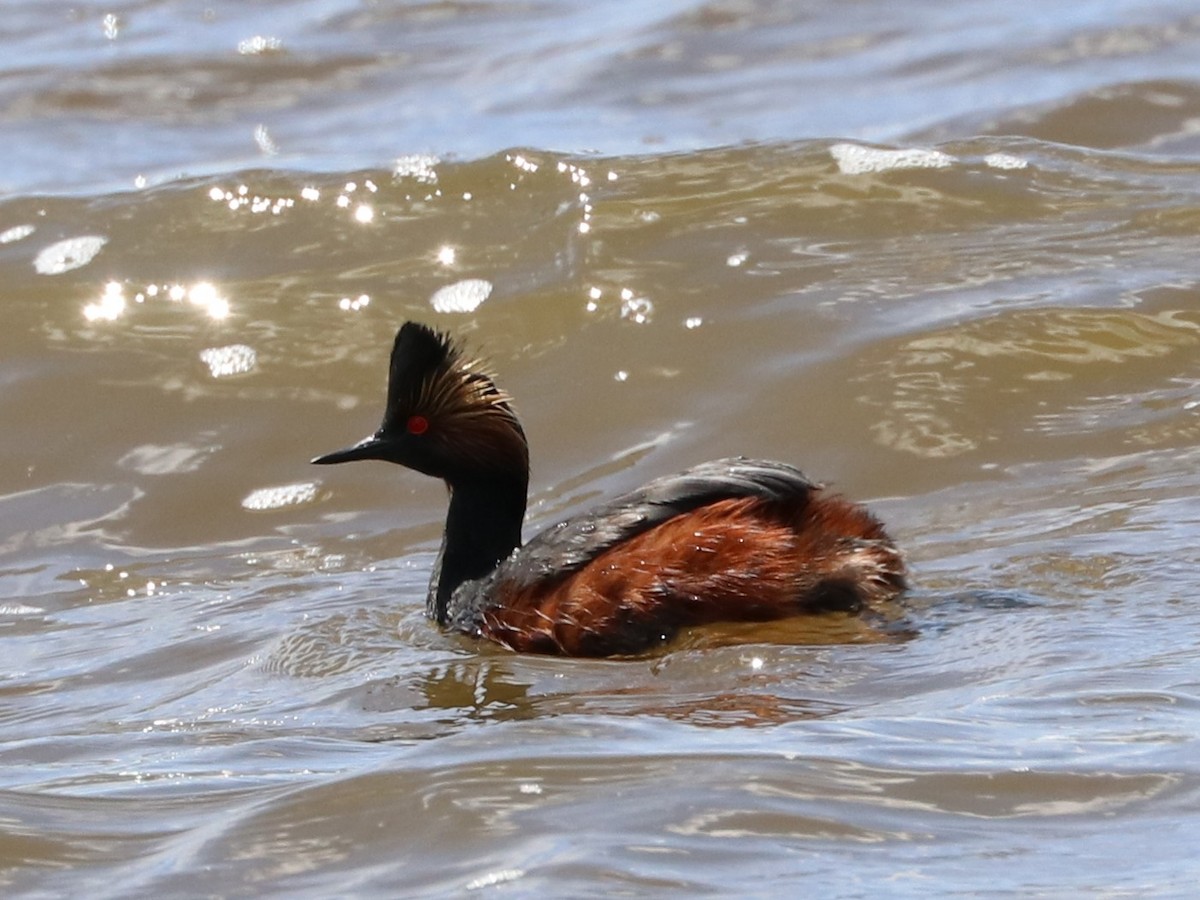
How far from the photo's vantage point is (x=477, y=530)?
257 inches

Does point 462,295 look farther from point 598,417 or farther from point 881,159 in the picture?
point 881,159

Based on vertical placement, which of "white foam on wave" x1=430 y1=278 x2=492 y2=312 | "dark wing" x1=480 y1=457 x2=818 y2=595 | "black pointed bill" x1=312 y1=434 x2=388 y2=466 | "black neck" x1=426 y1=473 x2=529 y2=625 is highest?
"white foam on wave" x1=430 y1=278 x2=492 y2=312

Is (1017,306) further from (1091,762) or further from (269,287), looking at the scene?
(1091,762)

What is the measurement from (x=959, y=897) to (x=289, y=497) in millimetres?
4655

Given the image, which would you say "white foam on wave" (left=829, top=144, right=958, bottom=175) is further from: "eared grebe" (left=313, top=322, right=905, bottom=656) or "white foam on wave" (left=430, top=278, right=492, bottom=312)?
"eared grebe" (left=313, top=322, right=905, bottom=656)

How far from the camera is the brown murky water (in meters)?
4.04

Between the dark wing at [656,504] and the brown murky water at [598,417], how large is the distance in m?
0.31

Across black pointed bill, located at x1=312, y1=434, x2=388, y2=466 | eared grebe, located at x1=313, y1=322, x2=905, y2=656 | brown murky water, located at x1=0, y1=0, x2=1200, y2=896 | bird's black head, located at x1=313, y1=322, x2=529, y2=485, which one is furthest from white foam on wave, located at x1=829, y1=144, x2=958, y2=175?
eared grebe, located at x1=313, y1=322, x2=905, y2=656

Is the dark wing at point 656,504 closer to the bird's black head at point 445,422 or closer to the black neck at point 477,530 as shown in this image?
the black neck at point 477,530

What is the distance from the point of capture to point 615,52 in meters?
12.3

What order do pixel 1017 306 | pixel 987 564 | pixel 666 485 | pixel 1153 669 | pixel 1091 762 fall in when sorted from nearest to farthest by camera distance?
1. pixel 1091 762
2. pixel 1153 669
3. pixel 666 485
4. pixel 987 564
5. pixel 1017 306

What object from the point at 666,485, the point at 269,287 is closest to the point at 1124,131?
the point at 269,287

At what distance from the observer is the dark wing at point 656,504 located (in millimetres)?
5801

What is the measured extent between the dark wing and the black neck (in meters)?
0.46
